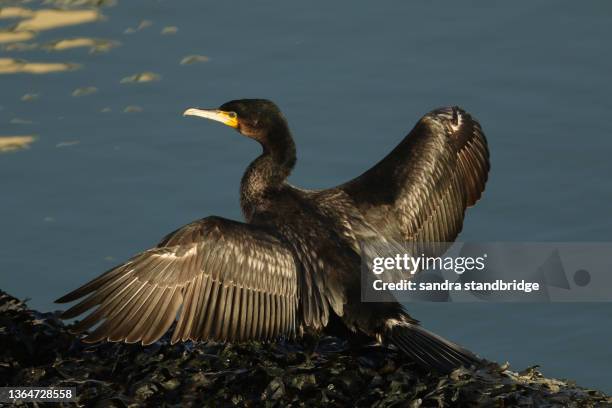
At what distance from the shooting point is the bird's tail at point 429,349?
23.4 feet

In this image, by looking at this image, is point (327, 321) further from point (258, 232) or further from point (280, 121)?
point (280, 121)

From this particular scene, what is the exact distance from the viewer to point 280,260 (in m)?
7.61

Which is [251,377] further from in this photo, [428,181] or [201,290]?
[428,181]

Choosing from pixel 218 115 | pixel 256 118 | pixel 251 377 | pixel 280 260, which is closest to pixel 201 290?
pixel 280 260

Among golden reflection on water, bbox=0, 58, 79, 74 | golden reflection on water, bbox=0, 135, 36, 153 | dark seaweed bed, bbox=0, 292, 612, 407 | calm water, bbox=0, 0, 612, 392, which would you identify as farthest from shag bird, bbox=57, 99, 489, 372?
golden reflection on water, bbox=0, 58, 79, 74

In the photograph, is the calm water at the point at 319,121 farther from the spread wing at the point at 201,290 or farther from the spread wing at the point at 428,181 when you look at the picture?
the spread wing at the point at 201,290

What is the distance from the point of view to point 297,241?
781 centimetres

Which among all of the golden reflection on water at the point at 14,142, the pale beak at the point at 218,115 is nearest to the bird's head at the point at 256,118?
the pale beak at the point at 218,115

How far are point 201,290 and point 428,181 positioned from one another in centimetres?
192

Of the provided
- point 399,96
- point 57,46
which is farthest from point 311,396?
point 57,46

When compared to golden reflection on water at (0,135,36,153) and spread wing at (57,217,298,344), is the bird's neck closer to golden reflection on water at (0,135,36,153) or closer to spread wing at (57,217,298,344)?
spread wing at (57,217,298,344)

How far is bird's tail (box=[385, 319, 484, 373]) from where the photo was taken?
713cm

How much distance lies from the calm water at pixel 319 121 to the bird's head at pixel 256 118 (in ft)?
6.02

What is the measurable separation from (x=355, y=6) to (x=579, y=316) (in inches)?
161
